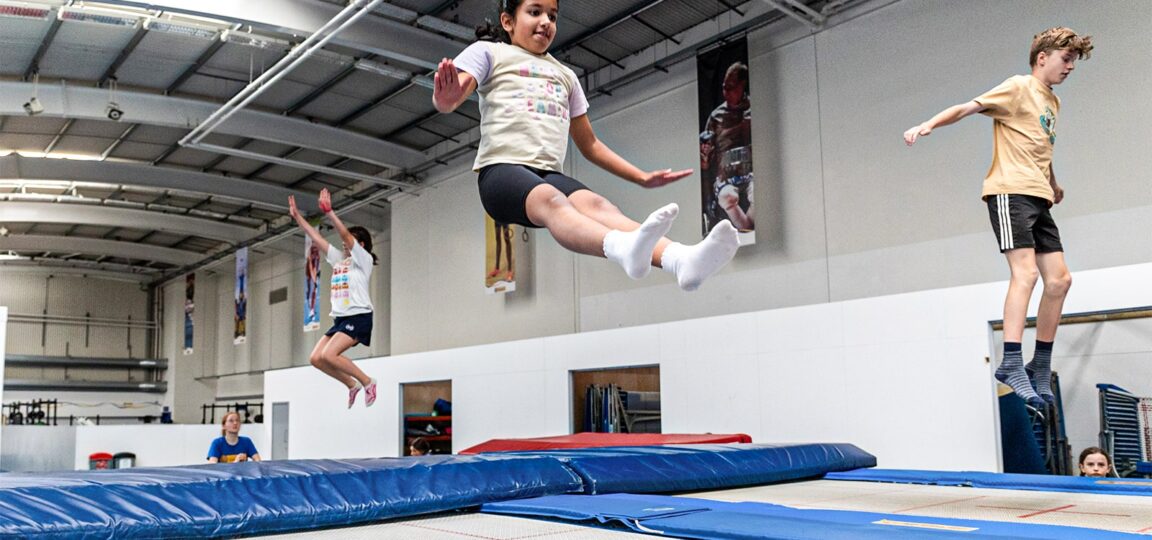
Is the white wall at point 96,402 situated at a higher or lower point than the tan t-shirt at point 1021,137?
lower

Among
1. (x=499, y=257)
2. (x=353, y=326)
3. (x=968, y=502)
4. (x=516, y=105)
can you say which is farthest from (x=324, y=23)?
(x=968, y=502)

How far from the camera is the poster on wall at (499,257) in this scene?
33.4ft

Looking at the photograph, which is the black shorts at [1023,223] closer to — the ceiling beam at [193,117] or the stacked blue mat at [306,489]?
the stacked blue mat at [306,489]

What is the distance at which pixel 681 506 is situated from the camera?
8.61 ft

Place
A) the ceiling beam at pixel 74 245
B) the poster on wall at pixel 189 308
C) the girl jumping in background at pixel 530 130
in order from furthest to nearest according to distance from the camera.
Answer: the poster on wall at pixel 189 308
the ceiling beam at pixel 74 245
the girl jumping in background at pixel 530 130

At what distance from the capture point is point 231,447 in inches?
261

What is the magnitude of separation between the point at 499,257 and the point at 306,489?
766 centimetres

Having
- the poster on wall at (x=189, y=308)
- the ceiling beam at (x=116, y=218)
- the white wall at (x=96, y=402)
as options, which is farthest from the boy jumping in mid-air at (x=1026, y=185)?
the white wall at (x=96, y=402)

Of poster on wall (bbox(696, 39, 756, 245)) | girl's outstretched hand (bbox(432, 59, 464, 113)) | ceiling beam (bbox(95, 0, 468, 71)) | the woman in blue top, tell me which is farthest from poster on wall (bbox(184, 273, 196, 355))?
girl's outstretched hand (bbox(432, 59, 464, 113))

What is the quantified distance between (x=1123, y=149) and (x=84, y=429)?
11939 millimetres

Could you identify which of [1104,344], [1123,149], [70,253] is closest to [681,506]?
[1104,344]

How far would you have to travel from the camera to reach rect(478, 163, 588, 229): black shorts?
2.40 meters

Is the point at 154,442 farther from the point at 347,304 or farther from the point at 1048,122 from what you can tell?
the point at 1048,122

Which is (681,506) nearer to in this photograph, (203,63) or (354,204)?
(203,63)
